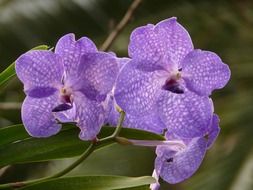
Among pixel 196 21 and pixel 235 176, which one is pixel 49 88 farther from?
pixel 196 21

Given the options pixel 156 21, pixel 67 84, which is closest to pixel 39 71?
pixel 67 84

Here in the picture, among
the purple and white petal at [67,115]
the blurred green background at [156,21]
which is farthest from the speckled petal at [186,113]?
the blurred green background at [156,21]

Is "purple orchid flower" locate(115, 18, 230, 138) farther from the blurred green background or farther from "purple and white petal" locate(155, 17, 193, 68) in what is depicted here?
the blurred green background

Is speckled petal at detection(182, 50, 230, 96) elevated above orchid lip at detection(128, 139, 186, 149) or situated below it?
above

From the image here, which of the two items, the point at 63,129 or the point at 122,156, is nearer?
the point at 63,129

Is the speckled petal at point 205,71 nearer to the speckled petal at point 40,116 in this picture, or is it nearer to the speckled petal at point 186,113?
A: the speckled petal at point 186,113

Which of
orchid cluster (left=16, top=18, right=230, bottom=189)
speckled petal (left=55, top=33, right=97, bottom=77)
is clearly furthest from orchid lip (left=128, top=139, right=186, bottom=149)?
speckled petal (left=55, top=33, right=97, bottom=77)

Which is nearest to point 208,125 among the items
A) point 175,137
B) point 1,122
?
point 175,137
